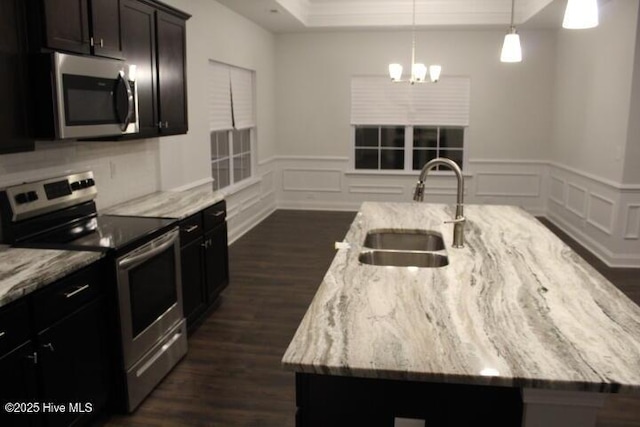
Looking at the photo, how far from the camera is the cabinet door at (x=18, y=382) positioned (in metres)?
1.95

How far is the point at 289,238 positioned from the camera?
21.5ft

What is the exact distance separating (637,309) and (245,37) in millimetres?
5768

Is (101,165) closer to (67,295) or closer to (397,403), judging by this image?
(67,295)

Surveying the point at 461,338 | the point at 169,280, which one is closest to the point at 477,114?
the point at 169,280

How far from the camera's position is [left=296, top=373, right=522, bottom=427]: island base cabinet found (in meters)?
1.50

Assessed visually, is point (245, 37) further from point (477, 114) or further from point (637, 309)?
point (637, 309)

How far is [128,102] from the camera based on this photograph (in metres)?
3.17

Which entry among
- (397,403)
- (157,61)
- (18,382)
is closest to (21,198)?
(18,382)

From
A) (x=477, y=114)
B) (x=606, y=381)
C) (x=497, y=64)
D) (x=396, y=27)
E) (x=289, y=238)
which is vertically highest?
(x=396, y=27)

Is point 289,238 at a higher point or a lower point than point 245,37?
lower

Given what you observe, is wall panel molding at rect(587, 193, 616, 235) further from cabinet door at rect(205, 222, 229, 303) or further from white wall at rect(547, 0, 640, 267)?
cabinet door at rect(205, 222, 229, 303)

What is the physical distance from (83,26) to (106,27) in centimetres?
23

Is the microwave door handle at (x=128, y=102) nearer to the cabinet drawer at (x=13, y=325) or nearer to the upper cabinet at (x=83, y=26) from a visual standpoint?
the upper cabinet at (x=83, y=26)

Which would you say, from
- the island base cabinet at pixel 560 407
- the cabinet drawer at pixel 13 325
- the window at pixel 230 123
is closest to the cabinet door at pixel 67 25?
the cabinet drawer at pixel 13 325
